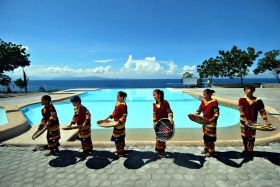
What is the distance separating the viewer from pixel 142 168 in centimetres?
395

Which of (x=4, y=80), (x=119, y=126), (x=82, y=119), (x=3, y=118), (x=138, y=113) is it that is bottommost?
(x=138, y=113)

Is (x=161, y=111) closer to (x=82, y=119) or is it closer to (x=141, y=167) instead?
(x=141, y=167)

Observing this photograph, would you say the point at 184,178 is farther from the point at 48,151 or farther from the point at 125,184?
the point at 48,151

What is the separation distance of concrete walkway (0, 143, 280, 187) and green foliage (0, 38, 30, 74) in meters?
25.6

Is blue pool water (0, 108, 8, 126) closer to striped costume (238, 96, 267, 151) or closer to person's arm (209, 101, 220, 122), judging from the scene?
person's arm (209, 101, 220, 122)

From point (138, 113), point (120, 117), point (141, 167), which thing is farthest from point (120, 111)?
point (138, 113)

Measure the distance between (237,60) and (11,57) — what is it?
33.9m

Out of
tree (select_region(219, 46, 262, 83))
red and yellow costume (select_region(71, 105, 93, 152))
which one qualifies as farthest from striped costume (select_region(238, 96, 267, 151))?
tree (select_region(219, 46, 262, 83))

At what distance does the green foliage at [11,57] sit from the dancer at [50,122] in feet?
85.1

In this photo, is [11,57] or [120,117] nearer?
[120,117]

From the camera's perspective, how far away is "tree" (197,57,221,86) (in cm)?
3115

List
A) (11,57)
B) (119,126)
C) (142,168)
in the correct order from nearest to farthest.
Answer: (142,168) < (119,126) < (11,57)

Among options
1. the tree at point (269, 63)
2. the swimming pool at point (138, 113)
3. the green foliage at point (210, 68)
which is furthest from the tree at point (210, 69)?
the swimming pool at point (138, 113)

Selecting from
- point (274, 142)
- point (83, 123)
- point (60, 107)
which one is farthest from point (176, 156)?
point (60, 107)
